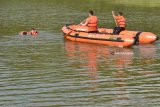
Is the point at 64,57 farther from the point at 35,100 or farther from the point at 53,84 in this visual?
the point at 35,100

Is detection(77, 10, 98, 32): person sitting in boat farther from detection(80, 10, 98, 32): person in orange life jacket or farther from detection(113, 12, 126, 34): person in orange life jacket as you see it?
detection(113, 12, 126, 34): person in orange life jacket

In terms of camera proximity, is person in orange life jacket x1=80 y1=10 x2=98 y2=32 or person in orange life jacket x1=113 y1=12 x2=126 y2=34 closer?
person in orange life jacket x1=113 y1=12 x2=126 y2=34

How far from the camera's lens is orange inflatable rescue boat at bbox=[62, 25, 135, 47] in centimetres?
2523

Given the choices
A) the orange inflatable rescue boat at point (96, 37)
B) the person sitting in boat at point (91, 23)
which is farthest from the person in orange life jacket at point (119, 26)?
the person sitting in boat at point (91, 23)

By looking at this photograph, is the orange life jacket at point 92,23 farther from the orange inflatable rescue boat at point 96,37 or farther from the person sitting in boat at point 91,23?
the orange inflatable rescue boat at point 96,37

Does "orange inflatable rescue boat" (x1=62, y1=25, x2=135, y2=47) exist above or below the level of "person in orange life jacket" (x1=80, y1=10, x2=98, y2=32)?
below

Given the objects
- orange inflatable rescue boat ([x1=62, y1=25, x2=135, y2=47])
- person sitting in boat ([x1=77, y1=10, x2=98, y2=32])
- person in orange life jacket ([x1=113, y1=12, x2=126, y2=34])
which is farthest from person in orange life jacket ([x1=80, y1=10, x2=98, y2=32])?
person in orange life jacket ([x1=113, y1=12, x2=126, y2=34])

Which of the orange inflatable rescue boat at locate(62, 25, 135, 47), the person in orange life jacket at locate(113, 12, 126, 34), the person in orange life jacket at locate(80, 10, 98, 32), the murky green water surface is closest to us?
the murky green water surface

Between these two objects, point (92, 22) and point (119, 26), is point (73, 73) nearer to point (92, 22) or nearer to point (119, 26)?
point (92, 22)

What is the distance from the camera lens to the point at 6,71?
1806cm

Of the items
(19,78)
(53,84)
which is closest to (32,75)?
(19,78)

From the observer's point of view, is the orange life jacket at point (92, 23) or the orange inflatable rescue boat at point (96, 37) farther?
the orange life jacket at point (92, 23)

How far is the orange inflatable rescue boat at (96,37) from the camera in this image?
2523 centimetres

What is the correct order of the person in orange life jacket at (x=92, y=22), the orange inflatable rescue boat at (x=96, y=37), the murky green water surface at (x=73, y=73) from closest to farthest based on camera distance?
the murky green water surface at (x=73, y=73), the orange inflatable rescue boat at (x=96, y=37), the person in orange life jacket at (x=92, y=22)
